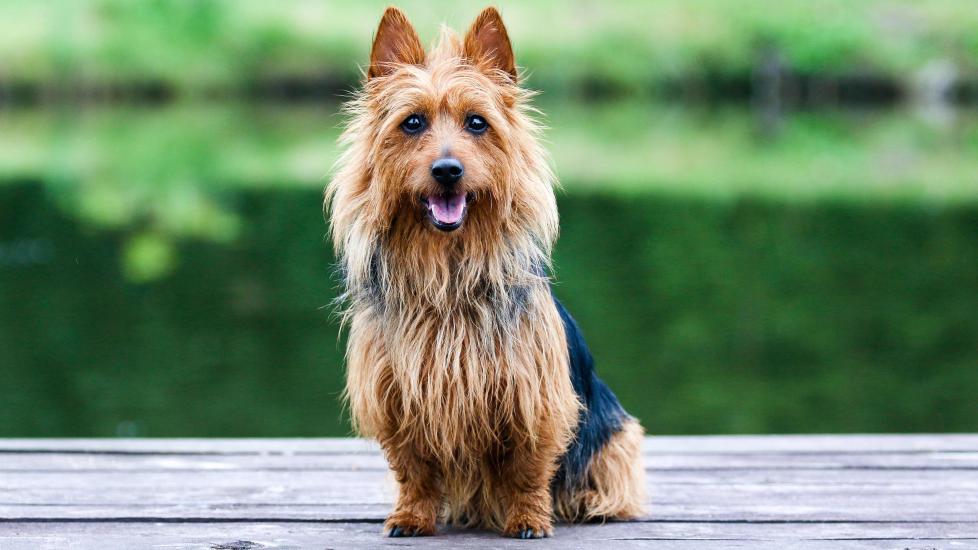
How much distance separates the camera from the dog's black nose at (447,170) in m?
3.21

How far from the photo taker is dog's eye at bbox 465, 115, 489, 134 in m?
3.36

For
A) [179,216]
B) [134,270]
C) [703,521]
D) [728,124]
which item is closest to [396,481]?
[703,521]

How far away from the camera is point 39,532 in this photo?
11.6 feet

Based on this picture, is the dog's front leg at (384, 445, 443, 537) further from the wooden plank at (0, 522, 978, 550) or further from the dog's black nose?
the dog's black nose

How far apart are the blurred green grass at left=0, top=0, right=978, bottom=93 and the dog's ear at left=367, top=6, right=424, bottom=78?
93.7 ft

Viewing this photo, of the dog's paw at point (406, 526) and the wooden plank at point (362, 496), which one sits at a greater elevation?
the dog's paw at point (406, 526)

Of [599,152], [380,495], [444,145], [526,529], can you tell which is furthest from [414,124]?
[599,152]

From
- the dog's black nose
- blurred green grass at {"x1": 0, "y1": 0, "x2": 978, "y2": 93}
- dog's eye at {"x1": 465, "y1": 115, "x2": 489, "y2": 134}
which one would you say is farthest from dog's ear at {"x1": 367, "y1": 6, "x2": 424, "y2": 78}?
blurred green grass at {"x1": 0, "y1": 0, "x2": 978, "y2": 93}

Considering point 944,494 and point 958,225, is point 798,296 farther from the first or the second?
point 944,494

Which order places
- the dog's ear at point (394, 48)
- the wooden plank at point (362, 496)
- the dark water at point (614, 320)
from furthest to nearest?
the dark water at point (614, 320) < the wooden plank at point (362, 496) < the dog's ear at point (394, 48)

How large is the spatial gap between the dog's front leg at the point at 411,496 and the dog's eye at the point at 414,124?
94cm

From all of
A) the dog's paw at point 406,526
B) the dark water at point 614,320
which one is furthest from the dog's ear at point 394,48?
the dark water at point 614,320

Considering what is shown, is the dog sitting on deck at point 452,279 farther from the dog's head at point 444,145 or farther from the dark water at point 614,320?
the dark water at point 614,320

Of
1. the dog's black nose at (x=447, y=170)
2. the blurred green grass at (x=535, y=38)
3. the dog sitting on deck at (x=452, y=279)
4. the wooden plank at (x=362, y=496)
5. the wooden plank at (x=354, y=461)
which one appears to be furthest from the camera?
the blurred green grass at (x=535, y=38)
